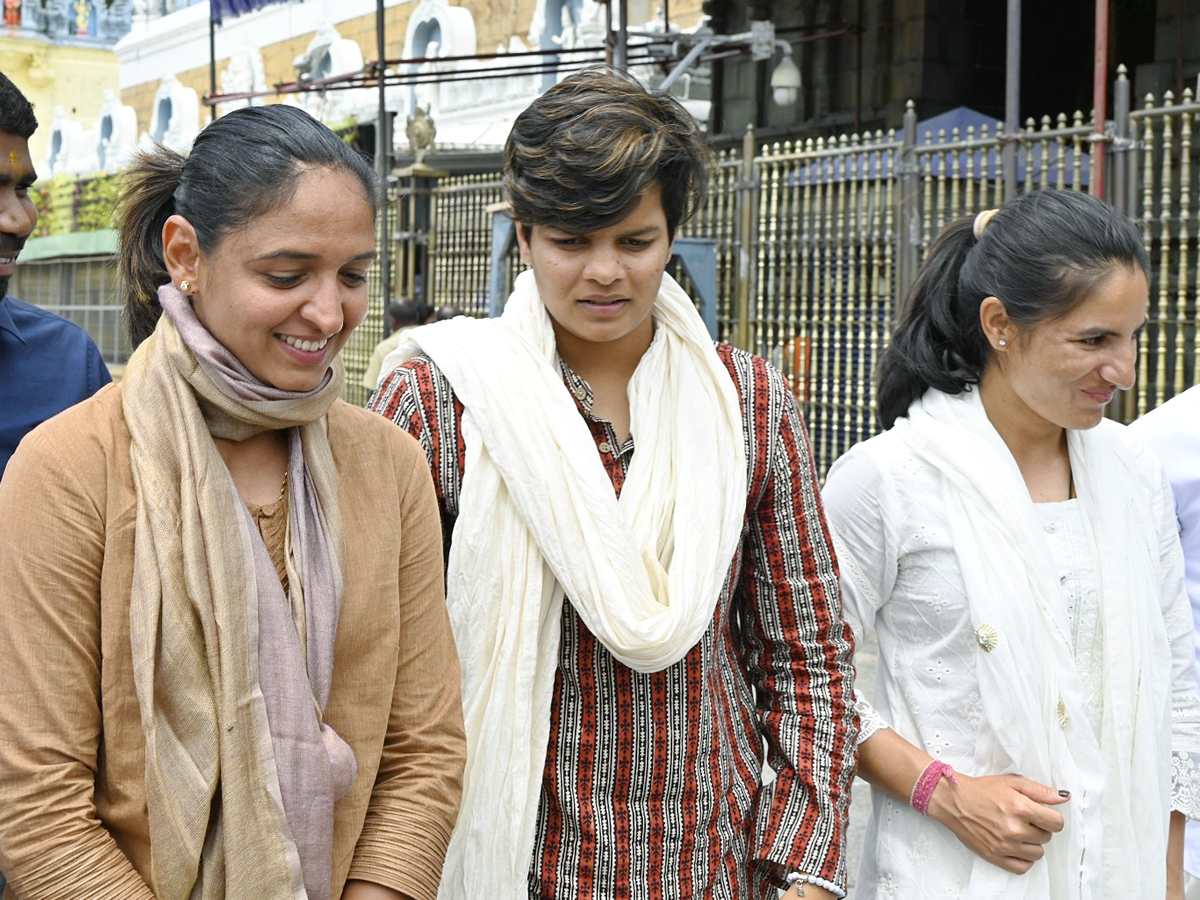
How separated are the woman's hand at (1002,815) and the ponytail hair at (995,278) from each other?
2.30 ft

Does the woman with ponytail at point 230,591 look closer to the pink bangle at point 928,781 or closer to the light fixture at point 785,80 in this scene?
the pink bangle at point 928,781

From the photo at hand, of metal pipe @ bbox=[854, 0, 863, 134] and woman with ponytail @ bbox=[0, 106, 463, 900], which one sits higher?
metal pipe @ bbox=[854, 0, 863, 134]

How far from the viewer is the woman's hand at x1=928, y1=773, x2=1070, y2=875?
89.4 inches

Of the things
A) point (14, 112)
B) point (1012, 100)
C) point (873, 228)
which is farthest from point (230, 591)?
point (873, 228)

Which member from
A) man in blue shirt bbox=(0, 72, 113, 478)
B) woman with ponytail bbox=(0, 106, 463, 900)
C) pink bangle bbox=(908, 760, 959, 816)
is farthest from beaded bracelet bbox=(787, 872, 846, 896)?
man in blue shirt bbox=(0, 72, 113, 478)

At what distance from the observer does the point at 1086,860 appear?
239 cm

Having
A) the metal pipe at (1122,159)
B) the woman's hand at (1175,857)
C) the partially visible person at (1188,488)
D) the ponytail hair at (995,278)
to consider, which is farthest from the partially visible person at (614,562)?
the metal pipe at (1122,159)

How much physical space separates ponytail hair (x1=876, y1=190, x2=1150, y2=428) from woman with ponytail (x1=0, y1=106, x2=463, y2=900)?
1136mm

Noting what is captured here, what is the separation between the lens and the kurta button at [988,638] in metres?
2.34

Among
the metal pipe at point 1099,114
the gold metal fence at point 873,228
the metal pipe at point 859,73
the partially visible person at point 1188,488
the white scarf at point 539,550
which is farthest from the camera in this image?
the metal pipe at point 859,73

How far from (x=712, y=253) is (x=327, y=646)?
25.2ft

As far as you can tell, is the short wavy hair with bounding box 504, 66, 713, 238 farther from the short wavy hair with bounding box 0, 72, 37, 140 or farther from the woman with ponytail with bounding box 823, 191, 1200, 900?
the short wavy hair with bounding box 0, 72, 37, 140

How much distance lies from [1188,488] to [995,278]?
0.73 meters

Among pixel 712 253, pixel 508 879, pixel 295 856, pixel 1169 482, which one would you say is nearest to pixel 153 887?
pixel 295 856
